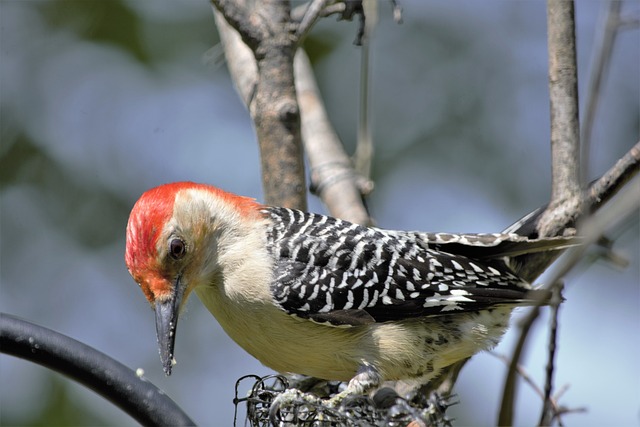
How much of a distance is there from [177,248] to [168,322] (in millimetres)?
364

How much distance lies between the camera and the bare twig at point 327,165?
5.41m

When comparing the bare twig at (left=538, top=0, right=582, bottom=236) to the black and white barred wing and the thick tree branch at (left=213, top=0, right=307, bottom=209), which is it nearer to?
the black and white barred wing

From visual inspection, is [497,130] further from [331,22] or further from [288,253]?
[288,253]

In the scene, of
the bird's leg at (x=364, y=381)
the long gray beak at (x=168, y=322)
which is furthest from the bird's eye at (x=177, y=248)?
the bird's leg at (x=364, y=381)

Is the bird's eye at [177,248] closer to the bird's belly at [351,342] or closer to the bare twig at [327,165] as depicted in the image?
the bird's belly at [351,342]

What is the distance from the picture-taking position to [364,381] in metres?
4.00

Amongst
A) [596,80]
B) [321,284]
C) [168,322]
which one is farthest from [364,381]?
[596,80]

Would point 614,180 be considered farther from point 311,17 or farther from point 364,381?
point 311,17

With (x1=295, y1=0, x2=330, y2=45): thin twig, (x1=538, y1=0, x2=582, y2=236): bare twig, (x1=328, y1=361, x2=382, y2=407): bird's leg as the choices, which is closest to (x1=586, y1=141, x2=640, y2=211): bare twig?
(x1=538, y1=0, x2=582, y2=236): bare twig

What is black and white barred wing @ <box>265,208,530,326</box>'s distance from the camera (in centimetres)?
409

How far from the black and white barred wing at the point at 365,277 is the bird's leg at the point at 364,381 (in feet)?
0.79

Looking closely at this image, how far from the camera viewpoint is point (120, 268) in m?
9.09

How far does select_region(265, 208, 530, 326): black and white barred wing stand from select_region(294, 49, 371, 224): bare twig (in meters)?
0.88

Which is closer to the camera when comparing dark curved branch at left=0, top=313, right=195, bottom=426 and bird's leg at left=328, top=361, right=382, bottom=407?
dark curved branch at left=0, top=313, right=195, bottom=426
